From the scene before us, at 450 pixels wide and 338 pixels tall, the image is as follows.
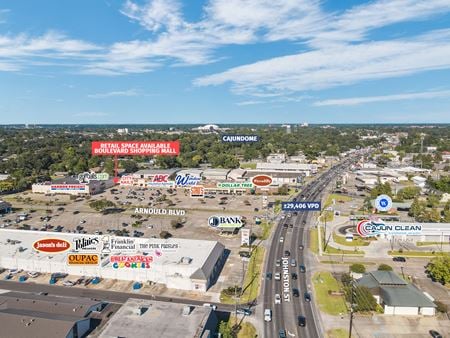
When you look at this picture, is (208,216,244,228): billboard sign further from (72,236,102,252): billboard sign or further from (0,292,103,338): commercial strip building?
(0,292,103,338): commercial strip building

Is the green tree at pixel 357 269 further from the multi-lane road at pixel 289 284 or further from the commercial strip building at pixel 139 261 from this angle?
the commercial strip building at pixel 139 261

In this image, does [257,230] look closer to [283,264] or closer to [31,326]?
[283,264]

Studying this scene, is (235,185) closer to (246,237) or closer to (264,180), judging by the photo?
(264,180)

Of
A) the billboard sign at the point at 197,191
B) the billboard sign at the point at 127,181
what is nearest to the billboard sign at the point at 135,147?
the billboard sign at the point at 197,191

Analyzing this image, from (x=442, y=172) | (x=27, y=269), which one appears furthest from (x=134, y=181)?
(x=442, y=172)

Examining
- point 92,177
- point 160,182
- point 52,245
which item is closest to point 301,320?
point 52,245

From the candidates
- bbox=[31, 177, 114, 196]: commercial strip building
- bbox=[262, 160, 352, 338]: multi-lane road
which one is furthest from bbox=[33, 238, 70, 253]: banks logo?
bbox=[31, 177, 114, 196]: commercial strip building
